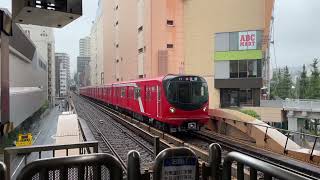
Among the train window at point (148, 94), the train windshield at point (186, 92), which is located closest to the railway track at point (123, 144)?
the train window at point (148, 94)

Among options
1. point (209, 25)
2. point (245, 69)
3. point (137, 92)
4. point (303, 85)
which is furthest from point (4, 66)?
point (303, 85)

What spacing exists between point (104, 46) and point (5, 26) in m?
81.7

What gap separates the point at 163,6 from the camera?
150 feet

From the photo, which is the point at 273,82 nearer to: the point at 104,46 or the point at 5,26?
the point at 104,46

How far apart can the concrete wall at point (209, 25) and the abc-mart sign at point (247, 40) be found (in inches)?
22.7

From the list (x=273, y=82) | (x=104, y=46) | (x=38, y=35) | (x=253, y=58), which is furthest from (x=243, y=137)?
(x=273, y=82)

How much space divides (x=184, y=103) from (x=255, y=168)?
43.2 feet

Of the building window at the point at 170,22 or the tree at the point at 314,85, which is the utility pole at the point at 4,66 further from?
the tree at the point at 314,85

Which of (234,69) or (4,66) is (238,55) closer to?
(234,69)

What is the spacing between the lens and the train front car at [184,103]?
1581 centimetres

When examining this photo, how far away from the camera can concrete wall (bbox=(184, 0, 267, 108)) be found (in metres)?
42.3

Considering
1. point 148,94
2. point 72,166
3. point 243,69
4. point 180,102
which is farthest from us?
point 243,69

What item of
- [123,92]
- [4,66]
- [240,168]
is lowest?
[240,168]

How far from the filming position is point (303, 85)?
78375 millimetres
